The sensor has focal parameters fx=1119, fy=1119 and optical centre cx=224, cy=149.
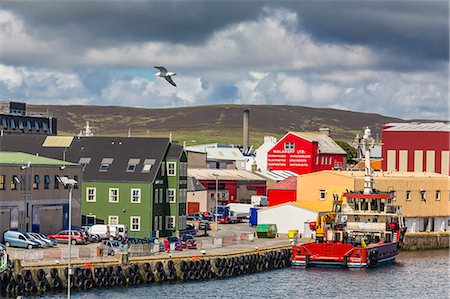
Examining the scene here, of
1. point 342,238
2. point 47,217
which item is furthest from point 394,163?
point 47,217

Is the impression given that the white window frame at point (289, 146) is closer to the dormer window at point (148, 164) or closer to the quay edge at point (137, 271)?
the dormer window at point (148, 164)

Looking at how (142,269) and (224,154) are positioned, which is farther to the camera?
(224,154)

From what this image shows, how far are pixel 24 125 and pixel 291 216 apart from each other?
50.7 metres

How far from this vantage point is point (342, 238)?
79.1 metres

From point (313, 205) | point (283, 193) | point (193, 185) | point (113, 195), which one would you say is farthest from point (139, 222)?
point (193, 185)

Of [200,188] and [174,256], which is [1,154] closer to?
[174,256]

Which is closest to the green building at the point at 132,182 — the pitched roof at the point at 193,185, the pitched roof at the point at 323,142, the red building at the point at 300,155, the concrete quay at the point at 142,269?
the concrete quay at the point at 142,269

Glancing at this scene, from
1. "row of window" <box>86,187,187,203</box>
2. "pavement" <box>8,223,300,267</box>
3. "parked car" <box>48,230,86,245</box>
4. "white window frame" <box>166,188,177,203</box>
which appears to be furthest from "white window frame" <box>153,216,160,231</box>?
"parked car" <box>48,230,86,245</box>

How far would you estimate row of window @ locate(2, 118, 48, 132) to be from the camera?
125m

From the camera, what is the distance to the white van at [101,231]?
7412 cm

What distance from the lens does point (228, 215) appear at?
350ft

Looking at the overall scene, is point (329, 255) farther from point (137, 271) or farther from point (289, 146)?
point (289, 146)

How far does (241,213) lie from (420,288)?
150 ft

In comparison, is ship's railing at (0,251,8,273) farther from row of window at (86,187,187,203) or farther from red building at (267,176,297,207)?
red building at (267,176,297,207)
